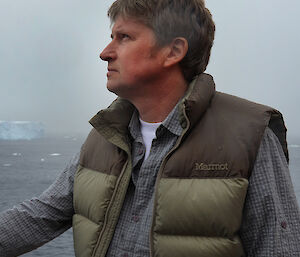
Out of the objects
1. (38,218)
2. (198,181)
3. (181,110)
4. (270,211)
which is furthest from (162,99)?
(38,218)

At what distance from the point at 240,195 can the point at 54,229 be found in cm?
96

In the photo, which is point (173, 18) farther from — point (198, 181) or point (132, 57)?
point (198, 181)

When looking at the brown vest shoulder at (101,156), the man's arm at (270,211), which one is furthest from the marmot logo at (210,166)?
the brown vest shoulder at (101,156)

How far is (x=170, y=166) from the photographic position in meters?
1.65

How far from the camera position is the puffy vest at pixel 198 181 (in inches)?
63.1

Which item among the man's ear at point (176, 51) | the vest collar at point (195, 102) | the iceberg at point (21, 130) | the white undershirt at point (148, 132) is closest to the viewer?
the vest collar at point (195, 102)

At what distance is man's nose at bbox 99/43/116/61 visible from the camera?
1.80 meters

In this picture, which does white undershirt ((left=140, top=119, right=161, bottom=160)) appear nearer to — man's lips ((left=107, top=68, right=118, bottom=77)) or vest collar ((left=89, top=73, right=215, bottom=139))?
vest collar ((left=89, top=73, right=215, bottom=139))

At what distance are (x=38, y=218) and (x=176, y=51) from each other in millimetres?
997

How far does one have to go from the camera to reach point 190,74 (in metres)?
1.91

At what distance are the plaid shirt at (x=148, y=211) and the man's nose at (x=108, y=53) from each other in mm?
328

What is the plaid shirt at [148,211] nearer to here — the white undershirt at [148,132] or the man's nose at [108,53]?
the white undershirt at [148,132]

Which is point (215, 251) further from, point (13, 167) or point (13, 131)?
point (13, 131)

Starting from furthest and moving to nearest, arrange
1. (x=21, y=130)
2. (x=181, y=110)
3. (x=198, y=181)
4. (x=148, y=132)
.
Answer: (x=21, y=130) < (x=148, y=132) < (x=181, y=110) < (x=198, y=181)
